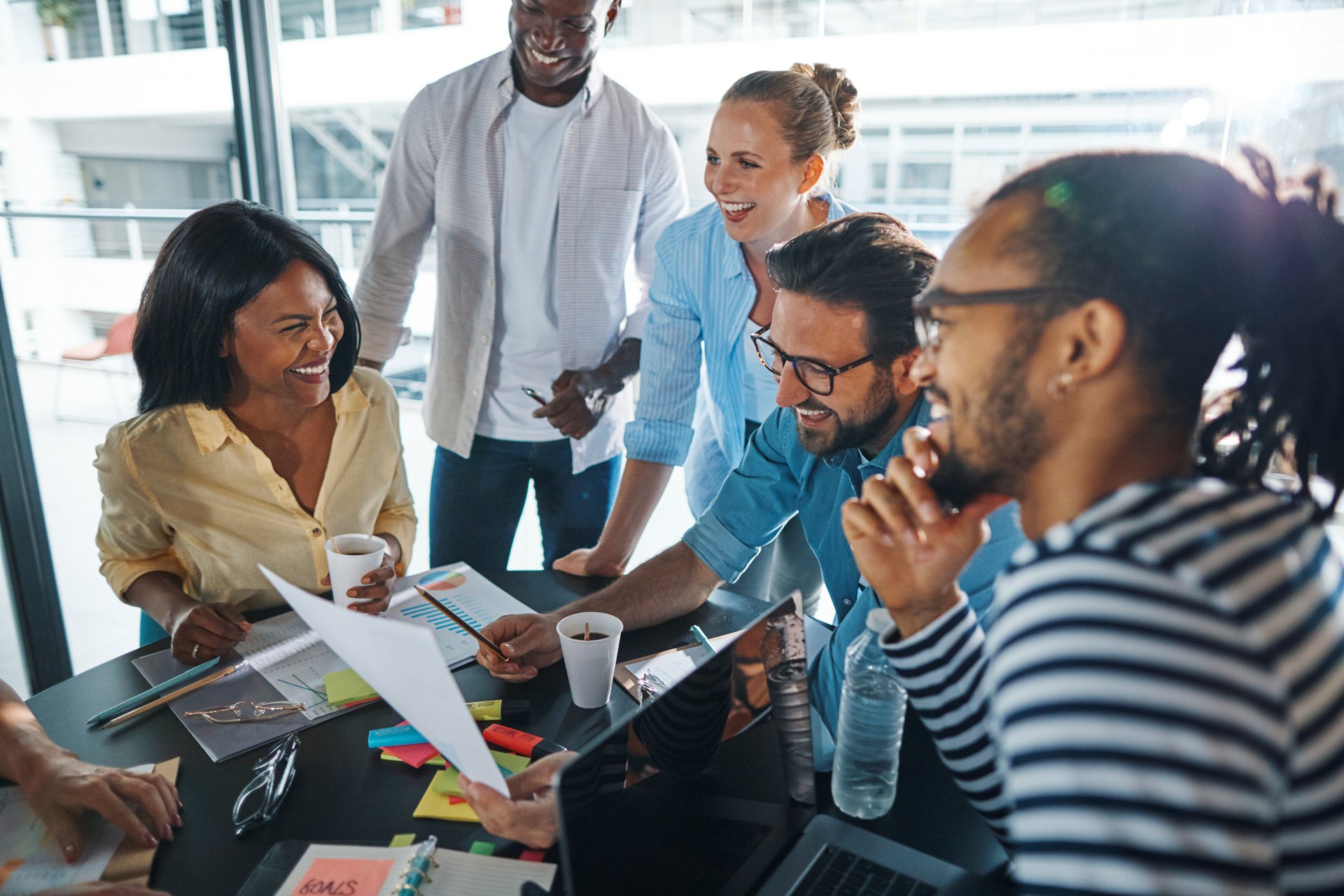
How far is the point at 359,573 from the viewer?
1.38 meters

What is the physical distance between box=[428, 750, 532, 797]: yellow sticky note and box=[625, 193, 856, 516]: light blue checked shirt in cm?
97

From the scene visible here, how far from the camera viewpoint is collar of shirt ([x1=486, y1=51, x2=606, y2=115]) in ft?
7.13

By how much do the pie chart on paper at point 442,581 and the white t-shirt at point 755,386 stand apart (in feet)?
2.57

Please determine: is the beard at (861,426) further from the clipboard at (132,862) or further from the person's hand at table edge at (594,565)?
the clipboard at (132,862)

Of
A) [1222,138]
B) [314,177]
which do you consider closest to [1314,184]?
[1222,138]

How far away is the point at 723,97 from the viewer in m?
1.94

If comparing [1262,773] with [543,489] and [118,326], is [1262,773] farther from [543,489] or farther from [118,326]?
[118,326]

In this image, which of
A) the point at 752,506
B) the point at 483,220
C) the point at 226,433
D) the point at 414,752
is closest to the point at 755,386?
the point at 752,506

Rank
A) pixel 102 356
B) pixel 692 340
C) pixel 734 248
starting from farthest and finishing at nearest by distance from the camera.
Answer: pixel 102 356
pixel 692 340
pixel 734 248

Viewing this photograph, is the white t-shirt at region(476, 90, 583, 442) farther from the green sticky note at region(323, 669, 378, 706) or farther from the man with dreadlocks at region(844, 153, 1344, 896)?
the man with dreadlocks at region(844, 153, 1344, 896)

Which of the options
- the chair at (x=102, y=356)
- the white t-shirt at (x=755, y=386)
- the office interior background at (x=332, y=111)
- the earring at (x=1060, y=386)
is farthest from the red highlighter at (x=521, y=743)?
the chair at (x=102, y=356)

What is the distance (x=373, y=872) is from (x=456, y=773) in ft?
0.53

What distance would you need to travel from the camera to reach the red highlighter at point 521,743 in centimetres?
111

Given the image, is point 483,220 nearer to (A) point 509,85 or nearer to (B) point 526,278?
(B) point 526,278
